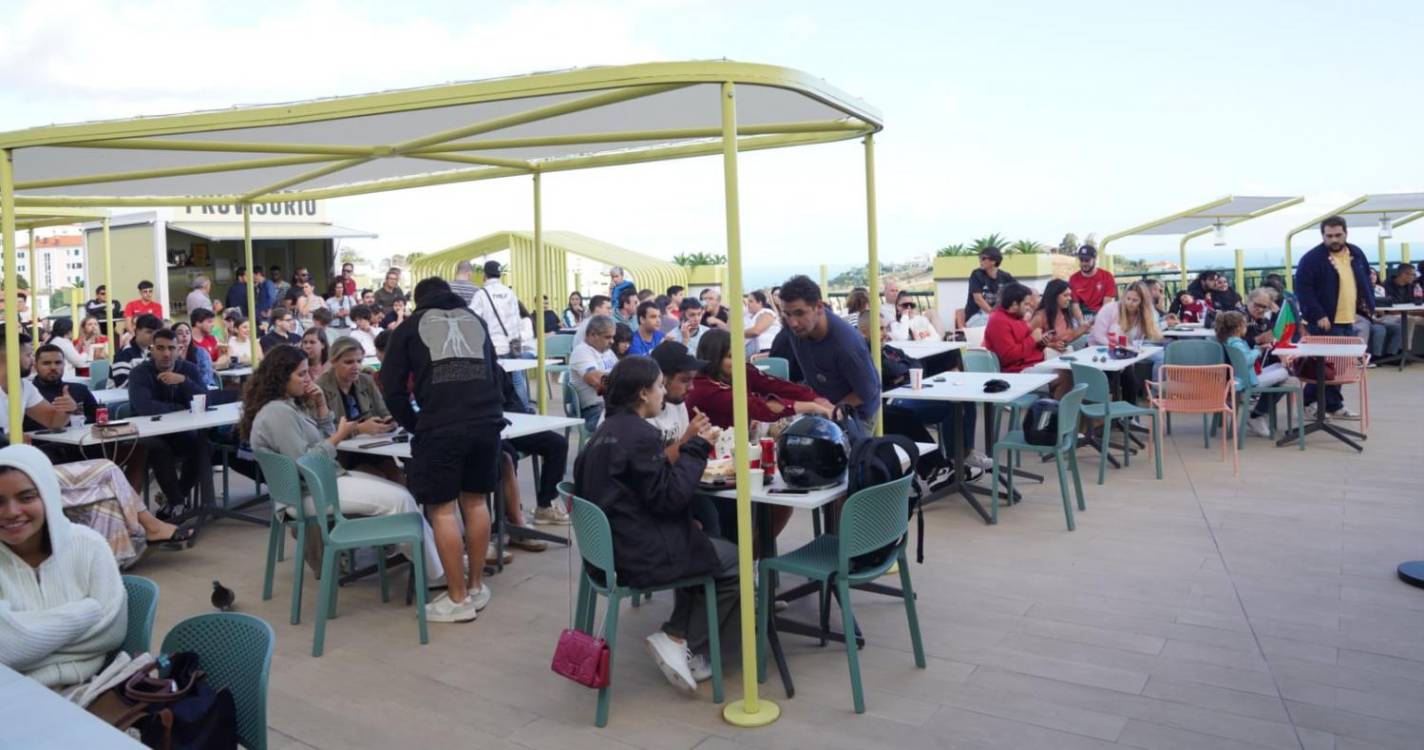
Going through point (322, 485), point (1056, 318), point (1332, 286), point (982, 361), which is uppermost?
point (1332, 286)

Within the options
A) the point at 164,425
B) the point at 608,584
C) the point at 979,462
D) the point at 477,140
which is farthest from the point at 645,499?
the point at 979,462

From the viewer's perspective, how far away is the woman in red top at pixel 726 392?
5.08 metres

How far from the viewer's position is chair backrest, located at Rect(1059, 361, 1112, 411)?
7453 mm

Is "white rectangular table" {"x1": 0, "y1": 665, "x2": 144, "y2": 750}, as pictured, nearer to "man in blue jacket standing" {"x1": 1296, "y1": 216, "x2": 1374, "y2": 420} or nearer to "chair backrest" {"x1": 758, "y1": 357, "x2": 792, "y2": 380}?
"chair backrest" {"x1": 758, "y1": 357, "x2": 792, "y2": 380}

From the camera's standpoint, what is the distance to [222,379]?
10.1 meters

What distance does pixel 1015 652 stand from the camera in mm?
4371

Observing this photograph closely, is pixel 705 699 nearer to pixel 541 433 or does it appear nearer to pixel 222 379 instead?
pixel 541 433

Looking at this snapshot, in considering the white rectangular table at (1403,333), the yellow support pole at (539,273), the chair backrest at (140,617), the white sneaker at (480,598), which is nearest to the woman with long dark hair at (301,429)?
the white sneaker at (480,598)

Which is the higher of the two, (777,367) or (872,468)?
(777,367)

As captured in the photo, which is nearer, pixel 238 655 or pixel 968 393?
pixel 238 655

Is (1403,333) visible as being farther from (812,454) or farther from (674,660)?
(674,660)

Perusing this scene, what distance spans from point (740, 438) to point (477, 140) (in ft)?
7.79

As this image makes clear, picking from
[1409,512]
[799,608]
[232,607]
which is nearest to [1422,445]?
[1409,512]

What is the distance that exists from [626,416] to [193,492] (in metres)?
4.84
